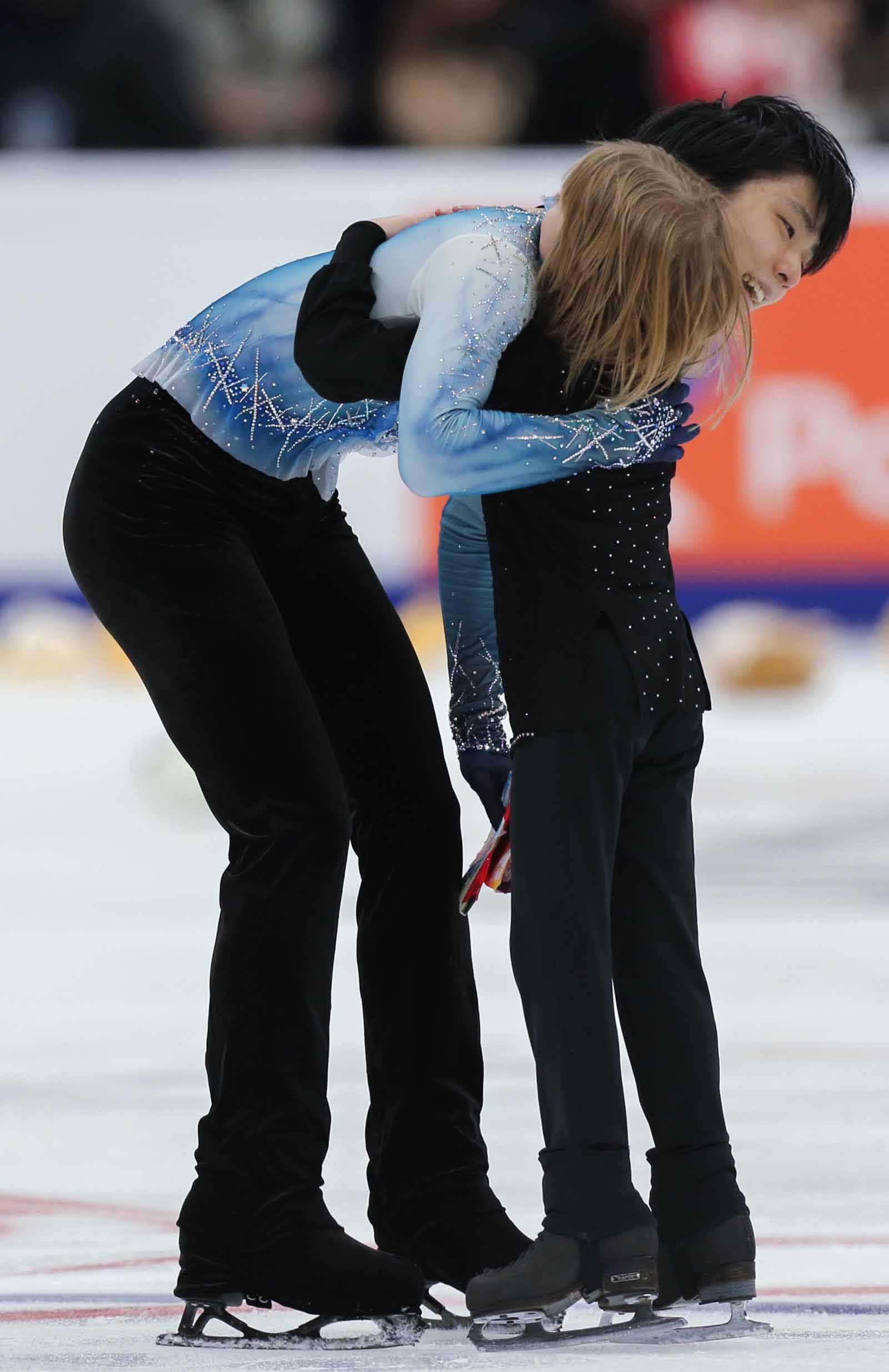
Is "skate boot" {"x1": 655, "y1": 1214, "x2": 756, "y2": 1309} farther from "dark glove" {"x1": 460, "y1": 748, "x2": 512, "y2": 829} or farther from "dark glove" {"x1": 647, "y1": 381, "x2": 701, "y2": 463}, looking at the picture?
"dark glove" {"x1": 647, "y1": 381, "x2": 701, "y2": 463}

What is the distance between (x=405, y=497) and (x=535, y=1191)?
17.2 feet

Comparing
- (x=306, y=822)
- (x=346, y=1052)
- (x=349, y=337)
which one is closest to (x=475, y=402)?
(x=349, y=337)

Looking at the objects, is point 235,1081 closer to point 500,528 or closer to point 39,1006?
point 500,528

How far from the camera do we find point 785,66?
29.7ft

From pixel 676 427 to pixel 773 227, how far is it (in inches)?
7.9

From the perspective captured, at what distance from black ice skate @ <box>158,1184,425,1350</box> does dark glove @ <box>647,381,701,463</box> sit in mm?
762

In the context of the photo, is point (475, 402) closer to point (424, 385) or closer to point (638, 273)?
point (424, 385)

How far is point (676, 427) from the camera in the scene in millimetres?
2262

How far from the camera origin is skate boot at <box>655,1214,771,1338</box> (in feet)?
7.14

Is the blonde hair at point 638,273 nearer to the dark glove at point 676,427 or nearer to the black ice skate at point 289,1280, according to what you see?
the dark glove at point 676,427

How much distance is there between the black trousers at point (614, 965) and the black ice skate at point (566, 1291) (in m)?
0.02

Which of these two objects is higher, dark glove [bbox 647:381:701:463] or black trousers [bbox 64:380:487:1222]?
dark glove [bbox 647:381:701:463]

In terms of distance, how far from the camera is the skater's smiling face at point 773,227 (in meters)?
2.22

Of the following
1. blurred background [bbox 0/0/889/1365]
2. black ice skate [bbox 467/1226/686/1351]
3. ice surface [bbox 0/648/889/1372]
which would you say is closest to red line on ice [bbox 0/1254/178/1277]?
ice surface [bbox 0/648/889/1372]
